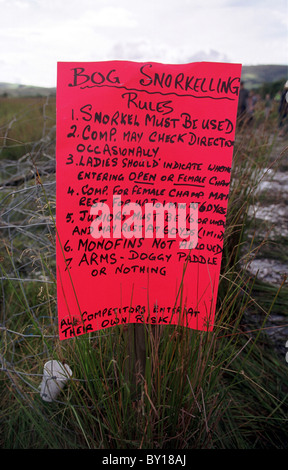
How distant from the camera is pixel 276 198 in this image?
354 centimetres

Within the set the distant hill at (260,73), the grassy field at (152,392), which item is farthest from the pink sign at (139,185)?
the distant hill at (260,73)

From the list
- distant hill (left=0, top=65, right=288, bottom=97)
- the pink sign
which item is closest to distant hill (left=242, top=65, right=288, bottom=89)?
distant hill (left=0, top=65, right=288, bottom=97)

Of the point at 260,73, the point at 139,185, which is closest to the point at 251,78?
the point at 260,73

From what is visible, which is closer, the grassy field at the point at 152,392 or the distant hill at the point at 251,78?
the grassy field at the point at 152,392

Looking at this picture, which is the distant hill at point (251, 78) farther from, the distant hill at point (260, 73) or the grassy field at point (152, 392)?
the grassy field at point (152, 392)

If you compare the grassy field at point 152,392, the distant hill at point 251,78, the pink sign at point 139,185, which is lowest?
Result: the grassy field at point 152,392

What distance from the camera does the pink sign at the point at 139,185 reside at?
1.10 m

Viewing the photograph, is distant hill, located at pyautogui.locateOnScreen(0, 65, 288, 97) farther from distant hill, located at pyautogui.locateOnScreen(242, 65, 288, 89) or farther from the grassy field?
the grassy field

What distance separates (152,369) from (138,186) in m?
0.54

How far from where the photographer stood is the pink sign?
1.10 metres

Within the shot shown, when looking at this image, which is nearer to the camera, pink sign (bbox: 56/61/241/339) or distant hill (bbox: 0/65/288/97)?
pink sign (bbox: 56/61/241/339)
